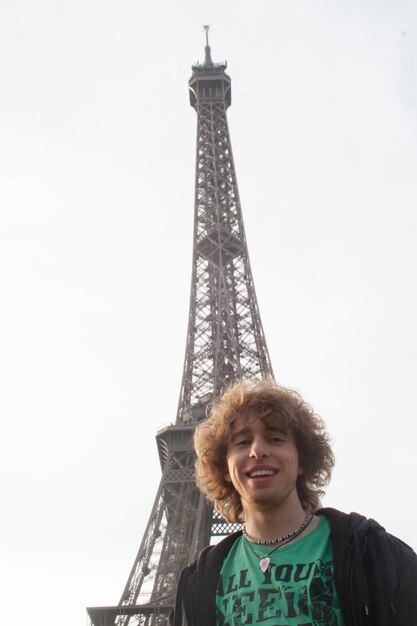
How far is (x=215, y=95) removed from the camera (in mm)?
54500

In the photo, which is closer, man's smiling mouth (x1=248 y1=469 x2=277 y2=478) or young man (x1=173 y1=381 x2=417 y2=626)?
young man (x1=173 y1=381 x2=417 y2=626)

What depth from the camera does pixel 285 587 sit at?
142 inches

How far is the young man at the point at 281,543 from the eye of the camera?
11.3 ft

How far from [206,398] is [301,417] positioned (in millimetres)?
37395

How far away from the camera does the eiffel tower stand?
1396 inches

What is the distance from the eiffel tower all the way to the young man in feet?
102

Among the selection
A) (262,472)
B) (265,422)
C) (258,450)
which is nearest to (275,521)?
(262,472)

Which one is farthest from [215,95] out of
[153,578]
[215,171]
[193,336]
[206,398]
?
[153,578]

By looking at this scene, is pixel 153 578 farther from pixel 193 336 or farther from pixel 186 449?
pixel 193 336

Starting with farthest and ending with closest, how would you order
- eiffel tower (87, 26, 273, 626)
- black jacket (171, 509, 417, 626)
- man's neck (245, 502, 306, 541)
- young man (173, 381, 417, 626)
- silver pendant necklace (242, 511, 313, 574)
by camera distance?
eiffel tower (87, 26, 273, 626) → man's neck (245, 502, 306, 541) → silver pendant necklace (242, 511, 313, 574) → young man (173, 381, 417, 626) → black jacket (171, 509, 417, 626)

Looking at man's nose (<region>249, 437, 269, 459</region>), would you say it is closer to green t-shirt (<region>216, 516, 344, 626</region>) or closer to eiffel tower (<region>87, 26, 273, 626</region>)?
green t-shirt (<region>216, 516, 344, 626</region>)

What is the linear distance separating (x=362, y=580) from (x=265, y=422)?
1.01 meters

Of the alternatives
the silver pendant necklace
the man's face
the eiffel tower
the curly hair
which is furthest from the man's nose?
the eiffel tower

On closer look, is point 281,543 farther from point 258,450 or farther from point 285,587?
point 258,450
